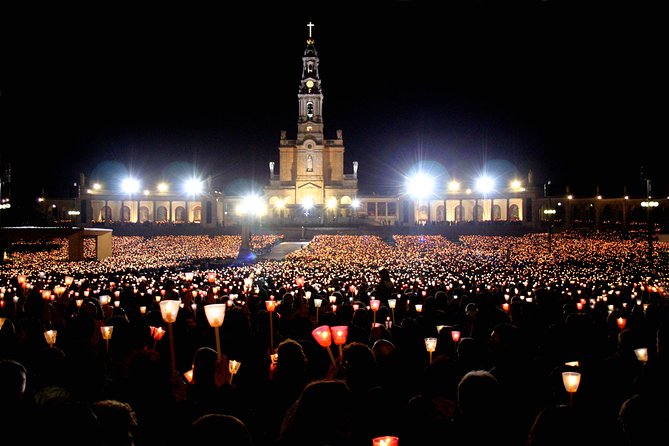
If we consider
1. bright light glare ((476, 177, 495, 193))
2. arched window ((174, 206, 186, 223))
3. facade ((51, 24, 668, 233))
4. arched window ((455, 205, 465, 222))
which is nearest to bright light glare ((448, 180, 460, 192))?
facade ((51, 24, 668, 233))

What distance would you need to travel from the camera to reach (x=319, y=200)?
305 feet

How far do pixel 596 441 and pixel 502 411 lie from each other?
74cm

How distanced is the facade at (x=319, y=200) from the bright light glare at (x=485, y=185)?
92 cm

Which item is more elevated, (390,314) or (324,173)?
(324,173)

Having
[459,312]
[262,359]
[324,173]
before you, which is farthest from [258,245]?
[324,173]

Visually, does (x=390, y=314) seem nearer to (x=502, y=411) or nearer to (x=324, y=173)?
(x=502, y=411)

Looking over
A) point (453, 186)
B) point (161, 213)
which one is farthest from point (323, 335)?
point (161, 213)

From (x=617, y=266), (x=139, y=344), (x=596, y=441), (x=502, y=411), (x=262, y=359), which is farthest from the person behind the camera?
(x=617, y=266)

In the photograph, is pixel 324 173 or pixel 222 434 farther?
pixel 324 173

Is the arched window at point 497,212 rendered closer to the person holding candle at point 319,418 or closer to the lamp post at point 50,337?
the lamp post at point 50,337

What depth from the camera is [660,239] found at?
45.4 metres

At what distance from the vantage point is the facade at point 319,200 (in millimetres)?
89188

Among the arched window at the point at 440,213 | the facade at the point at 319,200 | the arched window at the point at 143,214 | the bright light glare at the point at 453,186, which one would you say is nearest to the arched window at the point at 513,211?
the facade at the point at 319,200

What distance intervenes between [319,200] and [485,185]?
2683cm
